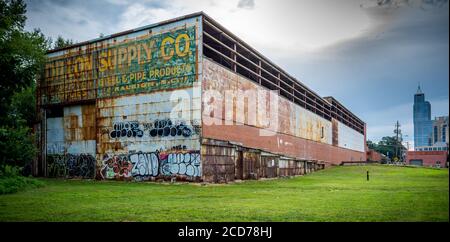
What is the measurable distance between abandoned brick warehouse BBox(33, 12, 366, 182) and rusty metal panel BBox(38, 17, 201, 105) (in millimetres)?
76

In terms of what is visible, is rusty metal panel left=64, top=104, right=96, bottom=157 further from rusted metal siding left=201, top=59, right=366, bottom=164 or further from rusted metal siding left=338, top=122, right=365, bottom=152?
rusted metal siding left=338, top=122, right=365, bottom=152

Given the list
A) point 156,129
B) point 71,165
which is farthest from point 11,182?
point 71,165

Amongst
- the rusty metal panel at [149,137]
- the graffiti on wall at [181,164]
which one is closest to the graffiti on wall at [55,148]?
the rusty metal panel at [149,137]

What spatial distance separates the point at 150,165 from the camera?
25391 millimetres

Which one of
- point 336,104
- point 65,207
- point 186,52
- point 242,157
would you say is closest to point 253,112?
point 242,157

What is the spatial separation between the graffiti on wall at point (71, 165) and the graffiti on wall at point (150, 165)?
5.13 ft

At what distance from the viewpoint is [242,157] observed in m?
27.4

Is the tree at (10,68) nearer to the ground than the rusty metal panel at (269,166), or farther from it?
farther from it

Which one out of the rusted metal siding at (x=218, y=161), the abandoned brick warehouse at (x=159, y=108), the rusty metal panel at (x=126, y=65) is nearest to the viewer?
the rusted metal siding at (x=218, y=161)

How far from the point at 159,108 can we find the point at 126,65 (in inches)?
195

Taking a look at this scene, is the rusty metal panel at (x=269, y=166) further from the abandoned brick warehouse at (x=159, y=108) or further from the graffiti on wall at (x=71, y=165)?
the graffiti on wall at (x=71, y=165)

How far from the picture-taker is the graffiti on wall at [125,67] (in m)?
25.2

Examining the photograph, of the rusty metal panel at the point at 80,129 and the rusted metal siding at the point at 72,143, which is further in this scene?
the rusty metal panel at the point at 80,129
